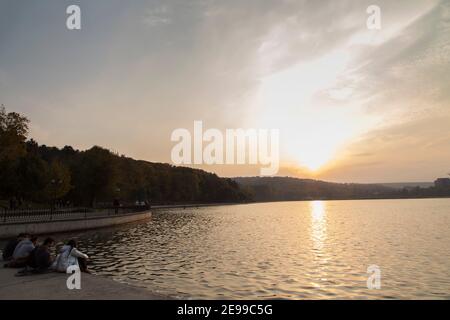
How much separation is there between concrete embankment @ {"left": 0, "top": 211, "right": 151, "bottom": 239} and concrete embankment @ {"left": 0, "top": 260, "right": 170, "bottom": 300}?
25598 mm

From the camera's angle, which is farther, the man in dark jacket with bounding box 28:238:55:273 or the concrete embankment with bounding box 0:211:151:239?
the concrete embankment with bounding box 0:211:151:239

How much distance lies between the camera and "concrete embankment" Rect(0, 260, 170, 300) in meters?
11.8

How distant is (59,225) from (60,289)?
35.2 m

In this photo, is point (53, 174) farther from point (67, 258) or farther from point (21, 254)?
point (67, 258)

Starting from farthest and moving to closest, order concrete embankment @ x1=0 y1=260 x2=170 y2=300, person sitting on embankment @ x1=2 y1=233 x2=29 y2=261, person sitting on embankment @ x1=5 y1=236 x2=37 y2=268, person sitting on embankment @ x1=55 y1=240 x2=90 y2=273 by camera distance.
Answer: person sitting on embankment @ x1=2 y1=233 x2=29 y2=261 < person sitting on embankment @ x1=5 y1=236 x2=37 y2=268 < person sitting on embankment @ x1=55 y1=240 x2=90 y2=273 < concrete embankment @ x1=0 y1=260 x2=170 y2=300

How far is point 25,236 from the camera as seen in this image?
18.1 m

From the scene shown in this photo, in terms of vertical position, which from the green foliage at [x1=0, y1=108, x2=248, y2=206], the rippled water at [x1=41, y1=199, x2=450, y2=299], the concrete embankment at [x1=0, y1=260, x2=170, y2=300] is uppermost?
the green foliage at [x1=0, y1=108, x2=248, y2=206]

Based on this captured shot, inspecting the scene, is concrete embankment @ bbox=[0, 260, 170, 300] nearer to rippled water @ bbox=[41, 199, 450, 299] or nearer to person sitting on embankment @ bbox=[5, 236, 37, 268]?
person sitting on embankment @ bbox=[5, 236, 37, 268]

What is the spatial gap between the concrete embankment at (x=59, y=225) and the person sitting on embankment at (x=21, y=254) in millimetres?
22957

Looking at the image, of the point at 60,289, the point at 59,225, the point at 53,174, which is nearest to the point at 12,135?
the point at 59,225

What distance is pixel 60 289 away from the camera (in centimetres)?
1280

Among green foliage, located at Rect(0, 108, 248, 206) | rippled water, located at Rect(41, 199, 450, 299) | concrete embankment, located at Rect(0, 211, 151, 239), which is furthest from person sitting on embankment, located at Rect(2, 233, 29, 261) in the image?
green foliage, located at Rect(0, 108, 248, 206)

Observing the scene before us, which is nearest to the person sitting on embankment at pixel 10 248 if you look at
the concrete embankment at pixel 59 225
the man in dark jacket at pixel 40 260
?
the man in dark jacket at pixel 40 260
